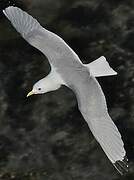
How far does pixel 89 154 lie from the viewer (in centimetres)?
652

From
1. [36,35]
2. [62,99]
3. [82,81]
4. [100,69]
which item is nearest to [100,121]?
[82,81]

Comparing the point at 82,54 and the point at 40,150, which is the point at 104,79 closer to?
the point at 82,54

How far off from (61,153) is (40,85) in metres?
0.78

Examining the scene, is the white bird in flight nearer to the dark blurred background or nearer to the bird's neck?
the bird's neck

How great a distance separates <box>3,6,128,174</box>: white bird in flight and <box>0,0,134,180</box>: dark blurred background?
0.54 m

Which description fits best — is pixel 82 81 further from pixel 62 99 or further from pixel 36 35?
pixel 62 99

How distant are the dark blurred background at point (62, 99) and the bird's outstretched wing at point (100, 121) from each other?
954mm

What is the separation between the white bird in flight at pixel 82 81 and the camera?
17.6ft

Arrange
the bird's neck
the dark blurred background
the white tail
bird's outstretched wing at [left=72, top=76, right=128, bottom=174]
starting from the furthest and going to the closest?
the dark blurred background < the bird's neck < the white tail < bird's outstretched wing at [left=72, top=76, right=128, bottom=174]

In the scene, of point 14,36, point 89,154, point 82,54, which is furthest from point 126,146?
point 14,36

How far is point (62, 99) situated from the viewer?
707 centimetres

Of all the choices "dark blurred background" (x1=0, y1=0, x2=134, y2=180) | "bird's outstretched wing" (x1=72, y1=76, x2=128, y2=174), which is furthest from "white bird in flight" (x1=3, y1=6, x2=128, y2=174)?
"dark blurred background" (x1=0, y1=0, x2=134, y2=180)

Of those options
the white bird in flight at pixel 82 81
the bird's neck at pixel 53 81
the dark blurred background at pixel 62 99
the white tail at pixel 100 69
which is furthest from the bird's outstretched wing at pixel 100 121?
the dark blurred background at pixel 62 99

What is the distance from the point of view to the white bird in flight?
211 inches
